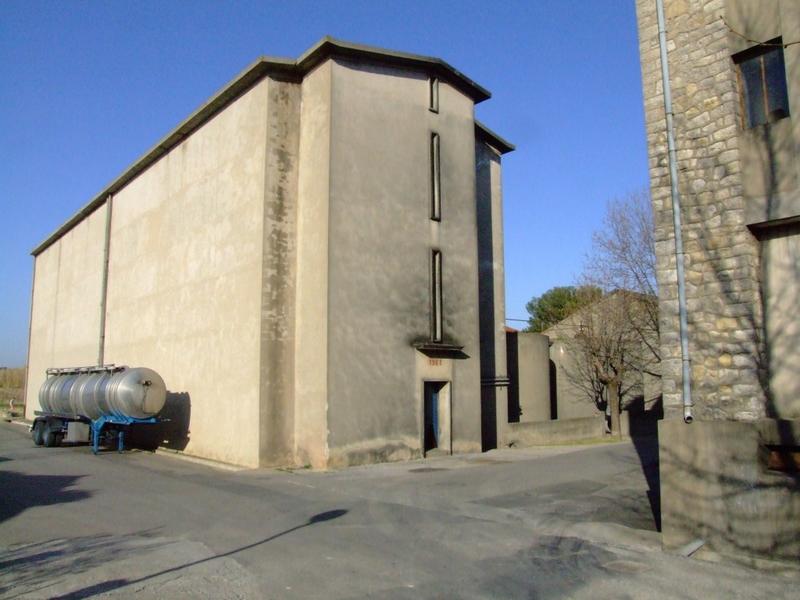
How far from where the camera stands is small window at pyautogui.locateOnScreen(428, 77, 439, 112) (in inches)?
801

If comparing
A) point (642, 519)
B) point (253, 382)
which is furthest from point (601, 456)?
point (253, 382)

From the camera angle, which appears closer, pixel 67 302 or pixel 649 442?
pixel 649 442

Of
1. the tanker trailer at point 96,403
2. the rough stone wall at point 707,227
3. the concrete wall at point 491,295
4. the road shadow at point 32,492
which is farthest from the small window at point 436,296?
the rough stone wall at point 707,227

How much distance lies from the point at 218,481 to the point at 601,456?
10.0 meters

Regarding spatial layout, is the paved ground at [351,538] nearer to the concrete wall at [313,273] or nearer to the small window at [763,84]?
the concrete wall at [313,273]

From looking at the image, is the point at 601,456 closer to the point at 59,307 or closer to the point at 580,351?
the point at 580,351

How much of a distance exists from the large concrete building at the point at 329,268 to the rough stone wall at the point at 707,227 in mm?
9732

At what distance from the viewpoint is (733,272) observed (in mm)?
8117

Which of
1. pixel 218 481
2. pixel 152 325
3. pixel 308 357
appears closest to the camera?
pixel 218 481

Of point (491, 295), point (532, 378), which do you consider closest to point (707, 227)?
point (491, 295)

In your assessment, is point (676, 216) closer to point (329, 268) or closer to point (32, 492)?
point (329, 268)

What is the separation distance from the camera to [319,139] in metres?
18.1

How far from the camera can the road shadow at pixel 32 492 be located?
11.2 metres

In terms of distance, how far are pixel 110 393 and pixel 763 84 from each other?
61.5ft
